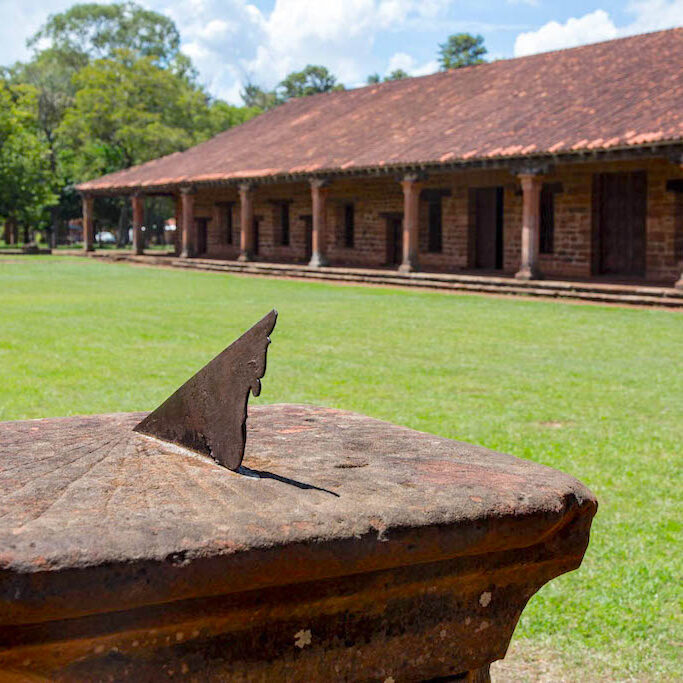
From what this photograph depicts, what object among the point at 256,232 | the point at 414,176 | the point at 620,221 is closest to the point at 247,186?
the point at 256,232

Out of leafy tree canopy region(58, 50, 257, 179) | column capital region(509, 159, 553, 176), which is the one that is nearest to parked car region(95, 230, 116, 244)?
leafy tree canopy region(58, 50, 257, 179)

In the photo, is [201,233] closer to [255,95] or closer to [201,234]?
[201,234]

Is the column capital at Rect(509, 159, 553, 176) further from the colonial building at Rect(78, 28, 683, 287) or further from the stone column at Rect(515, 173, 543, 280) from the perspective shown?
the stone column at Rect(515, 173, 543, 280)

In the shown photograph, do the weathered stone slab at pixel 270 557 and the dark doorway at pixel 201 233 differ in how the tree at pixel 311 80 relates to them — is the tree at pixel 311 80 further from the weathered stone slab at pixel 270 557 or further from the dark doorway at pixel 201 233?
the weathered stone slab at pixel 270 557

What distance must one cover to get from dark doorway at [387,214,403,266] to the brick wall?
118 mm

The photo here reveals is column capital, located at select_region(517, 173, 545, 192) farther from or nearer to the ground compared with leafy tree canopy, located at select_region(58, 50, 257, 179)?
nearer to the ground

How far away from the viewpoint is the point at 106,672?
4.42ft

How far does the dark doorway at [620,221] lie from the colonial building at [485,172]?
1.2 inches

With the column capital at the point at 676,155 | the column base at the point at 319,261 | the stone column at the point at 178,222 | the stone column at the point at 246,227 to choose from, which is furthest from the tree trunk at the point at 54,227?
the column capital at the point at 676,155

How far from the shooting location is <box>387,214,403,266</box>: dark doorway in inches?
998

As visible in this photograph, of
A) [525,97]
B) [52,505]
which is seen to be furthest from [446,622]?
[525,97]

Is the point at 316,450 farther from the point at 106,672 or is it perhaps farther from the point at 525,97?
the point at 525,97

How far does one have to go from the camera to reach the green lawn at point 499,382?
3.43 m

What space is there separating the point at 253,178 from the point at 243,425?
2385 centimetres
